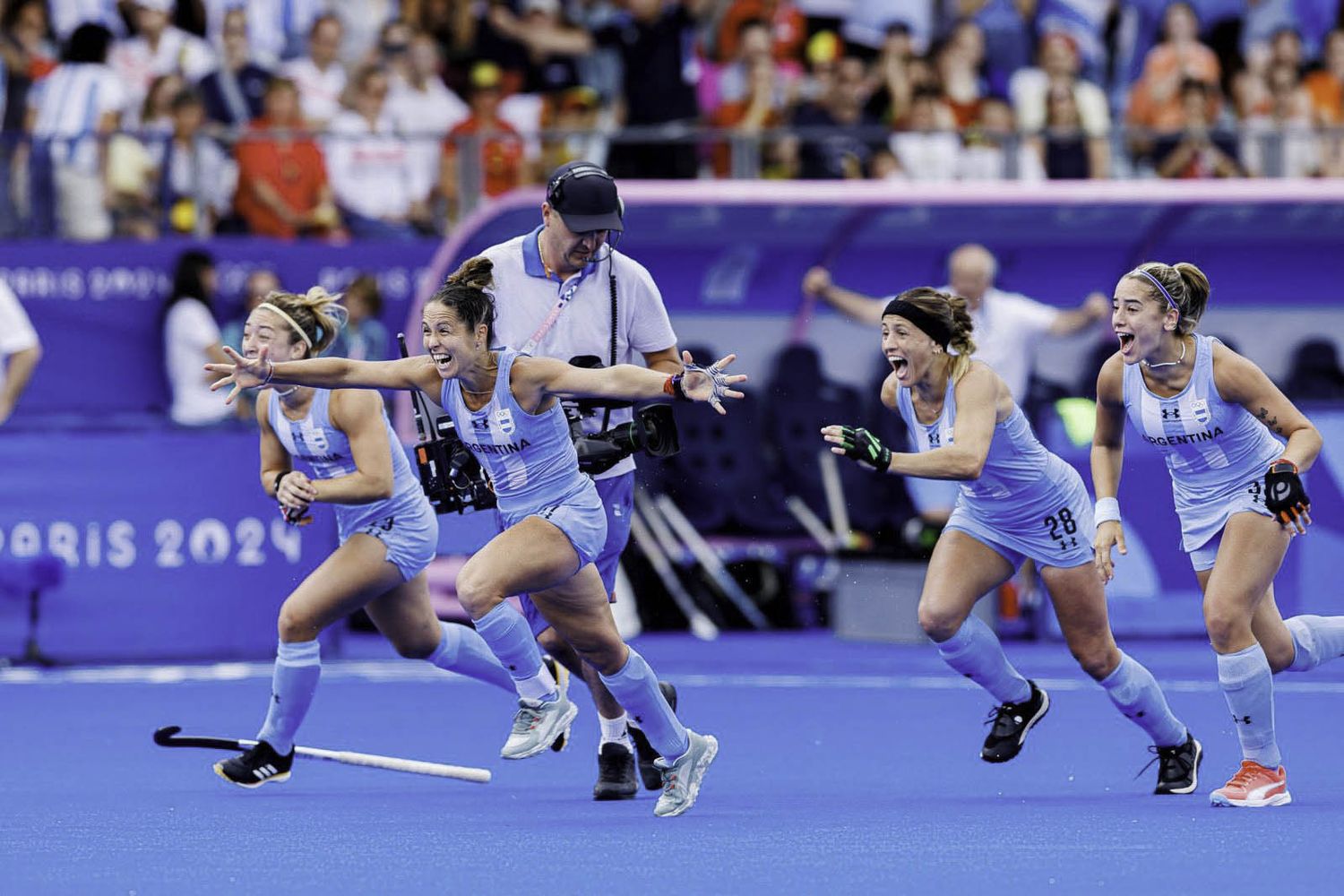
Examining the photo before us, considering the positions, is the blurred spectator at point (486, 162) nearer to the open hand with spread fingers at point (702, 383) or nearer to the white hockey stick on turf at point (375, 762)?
the white hockey stick on turf at point (375, 762)

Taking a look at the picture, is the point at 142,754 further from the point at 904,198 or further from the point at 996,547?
the point at 904,198

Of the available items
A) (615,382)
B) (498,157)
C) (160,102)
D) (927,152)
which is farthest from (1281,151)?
(615,382)

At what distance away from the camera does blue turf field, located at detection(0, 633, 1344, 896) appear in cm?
745

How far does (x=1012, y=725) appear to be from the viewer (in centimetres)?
954

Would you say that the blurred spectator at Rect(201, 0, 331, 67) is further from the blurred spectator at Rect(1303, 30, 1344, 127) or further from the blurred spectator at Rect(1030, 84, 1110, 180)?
the blurred spectator at Rect(1303, 30, 1344, 127)

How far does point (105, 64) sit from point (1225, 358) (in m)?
10.5

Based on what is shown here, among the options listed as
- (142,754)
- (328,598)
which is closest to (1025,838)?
(328,598)

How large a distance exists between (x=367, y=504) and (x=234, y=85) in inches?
313

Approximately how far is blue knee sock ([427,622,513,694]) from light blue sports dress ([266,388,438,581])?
1.09 feet

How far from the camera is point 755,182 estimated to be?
15.6 metres

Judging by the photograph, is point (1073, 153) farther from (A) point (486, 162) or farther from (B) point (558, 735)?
(B) point (558, 735)

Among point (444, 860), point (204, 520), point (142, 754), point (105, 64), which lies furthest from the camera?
point (105, 64)

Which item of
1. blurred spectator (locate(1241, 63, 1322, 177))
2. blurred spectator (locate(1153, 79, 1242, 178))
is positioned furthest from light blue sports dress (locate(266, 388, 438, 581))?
blurred spectator (locate(1241, 63, 1322, 177))

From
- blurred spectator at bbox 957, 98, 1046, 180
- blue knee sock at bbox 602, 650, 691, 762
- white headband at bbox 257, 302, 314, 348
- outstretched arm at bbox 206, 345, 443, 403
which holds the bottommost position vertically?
blue knee sock at bbox 602, 650, 691, 762
